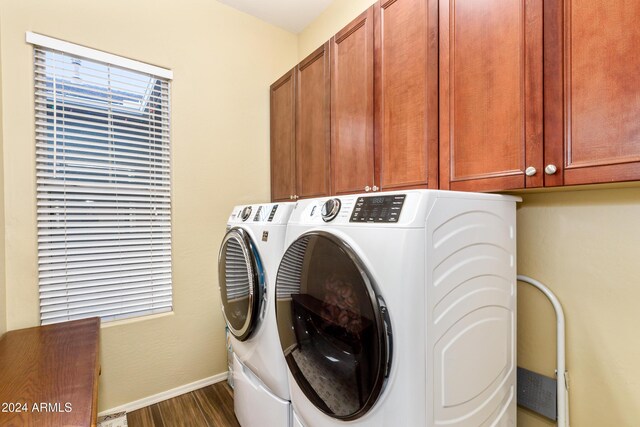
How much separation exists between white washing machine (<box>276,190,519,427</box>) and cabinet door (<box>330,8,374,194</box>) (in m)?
0.50

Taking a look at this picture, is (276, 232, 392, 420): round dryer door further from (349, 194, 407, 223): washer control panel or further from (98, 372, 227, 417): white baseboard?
(98, 372, 227, 417): white baseboard

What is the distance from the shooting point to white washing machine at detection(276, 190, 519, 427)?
0.85 metres

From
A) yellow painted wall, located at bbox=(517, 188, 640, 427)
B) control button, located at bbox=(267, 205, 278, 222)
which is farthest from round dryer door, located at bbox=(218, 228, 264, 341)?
yellow painted wall, located at bbox=(517, 188, 640, 427)

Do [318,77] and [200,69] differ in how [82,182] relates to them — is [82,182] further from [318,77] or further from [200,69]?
[318,77]

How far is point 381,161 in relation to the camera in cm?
151

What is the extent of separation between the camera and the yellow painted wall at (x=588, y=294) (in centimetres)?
105

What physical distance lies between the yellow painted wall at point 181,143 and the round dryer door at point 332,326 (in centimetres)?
130

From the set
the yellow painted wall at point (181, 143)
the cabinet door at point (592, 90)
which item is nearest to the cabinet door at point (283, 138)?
the yellow painted wall at point (181, 143)

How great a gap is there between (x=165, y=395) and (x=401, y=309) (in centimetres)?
213

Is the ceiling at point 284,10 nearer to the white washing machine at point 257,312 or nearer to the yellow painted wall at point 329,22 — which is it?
the yellow painted wall at point 329,22

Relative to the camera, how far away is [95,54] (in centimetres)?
190

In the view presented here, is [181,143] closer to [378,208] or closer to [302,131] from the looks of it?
[302,131]

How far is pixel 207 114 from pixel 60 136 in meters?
0.91

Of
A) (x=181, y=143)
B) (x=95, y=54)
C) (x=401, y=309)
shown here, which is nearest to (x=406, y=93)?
(x=401, y=309)
